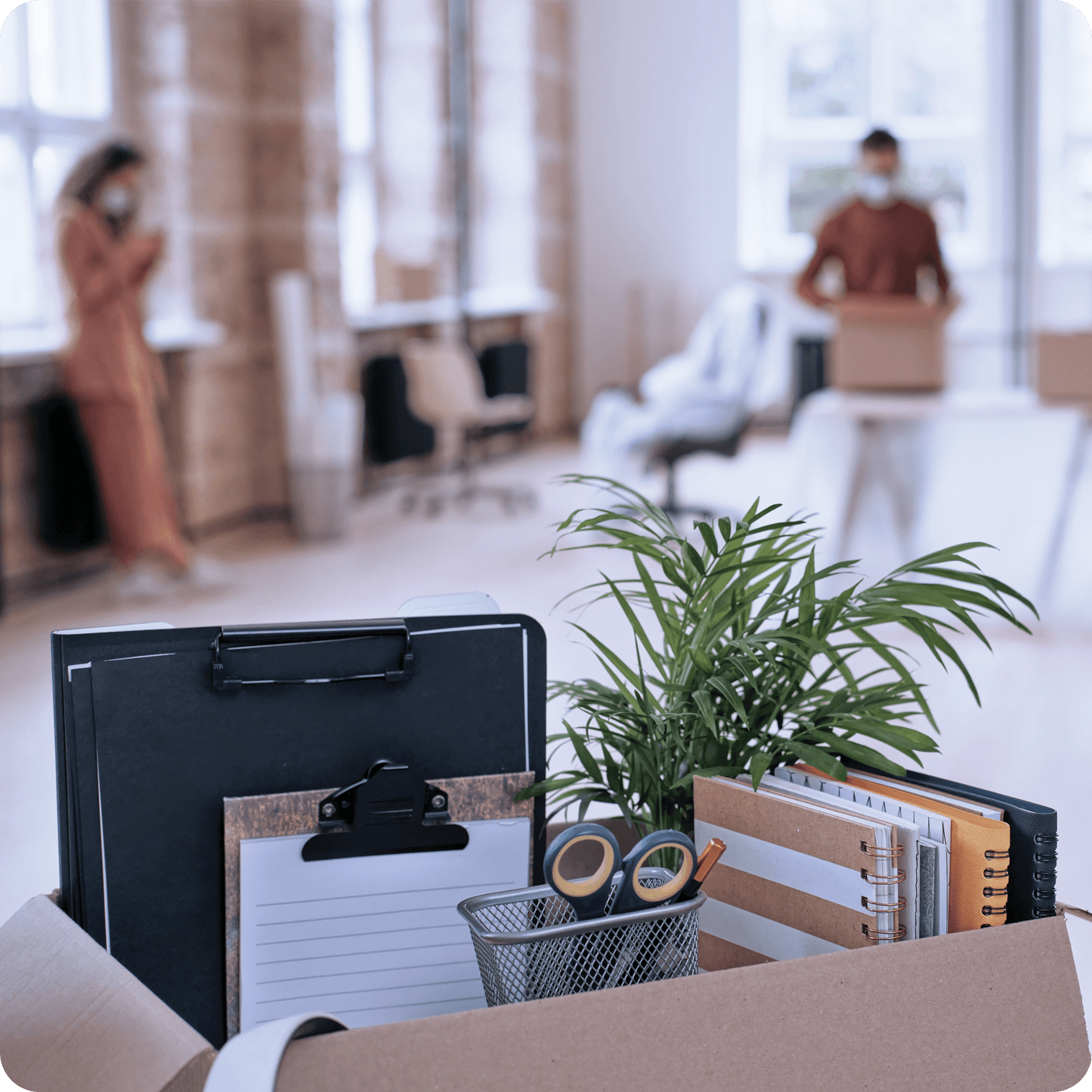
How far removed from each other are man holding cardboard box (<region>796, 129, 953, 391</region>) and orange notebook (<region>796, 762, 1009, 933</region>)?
322 cm

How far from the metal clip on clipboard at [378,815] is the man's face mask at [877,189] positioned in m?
4.02

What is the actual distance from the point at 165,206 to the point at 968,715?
13.8 ft

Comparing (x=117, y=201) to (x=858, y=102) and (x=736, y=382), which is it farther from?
(x=858, y=102)

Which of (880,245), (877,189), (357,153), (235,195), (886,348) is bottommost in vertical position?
(886,348)

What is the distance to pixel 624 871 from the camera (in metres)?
1.03

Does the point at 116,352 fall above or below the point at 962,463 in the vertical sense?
above

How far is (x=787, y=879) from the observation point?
1.10 meters

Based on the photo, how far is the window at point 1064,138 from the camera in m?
8.88

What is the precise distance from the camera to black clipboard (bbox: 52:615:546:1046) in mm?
1070

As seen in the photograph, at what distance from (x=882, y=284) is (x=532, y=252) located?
15.7ft

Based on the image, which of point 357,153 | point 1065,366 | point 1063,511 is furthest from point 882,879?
point 357,153

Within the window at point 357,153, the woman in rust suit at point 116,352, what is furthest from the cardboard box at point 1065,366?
the window at point 357,153

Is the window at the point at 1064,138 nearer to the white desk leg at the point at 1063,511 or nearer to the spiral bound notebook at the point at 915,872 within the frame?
the white desk leg at the point at 1063,511

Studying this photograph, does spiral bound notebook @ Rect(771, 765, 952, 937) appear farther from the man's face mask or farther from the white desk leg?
the man's face mask
